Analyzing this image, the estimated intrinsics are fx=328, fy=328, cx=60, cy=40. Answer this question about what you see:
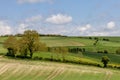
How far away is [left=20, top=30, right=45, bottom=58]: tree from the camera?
136 meters

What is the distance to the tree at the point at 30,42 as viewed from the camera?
447 ft

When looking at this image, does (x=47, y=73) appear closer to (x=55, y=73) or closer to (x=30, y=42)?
(x=55, y=73)

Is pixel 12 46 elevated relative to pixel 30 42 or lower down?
lower down

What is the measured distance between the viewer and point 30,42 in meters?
139

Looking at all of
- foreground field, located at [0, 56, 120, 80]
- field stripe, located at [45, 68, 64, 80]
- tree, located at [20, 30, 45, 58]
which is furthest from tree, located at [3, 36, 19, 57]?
field stripe, located at [45, 68, 64, 80]

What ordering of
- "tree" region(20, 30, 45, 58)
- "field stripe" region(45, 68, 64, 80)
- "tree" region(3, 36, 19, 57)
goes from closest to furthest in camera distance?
"field stripe" region(45, 68, 64, 80) < "tree" region(20, 30, 45, 58) < "tree" region(3, 36, 19, 57)

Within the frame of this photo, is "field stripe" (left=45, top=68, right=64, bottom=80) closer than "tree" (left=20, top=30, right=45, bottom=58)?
Yes

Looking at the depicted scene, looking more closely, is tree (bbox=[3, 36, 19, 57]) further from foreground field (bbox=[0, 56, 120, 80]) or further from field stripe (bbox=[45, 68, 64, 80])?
field stripe (bbox=[45, 68, 64, 80])

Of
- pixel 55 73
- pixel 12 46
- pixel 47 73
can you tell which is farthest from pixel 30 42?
pixel 47 73

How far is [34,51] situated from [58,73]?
52.9 metres

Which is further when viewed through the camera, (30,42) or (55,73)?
(30,42)

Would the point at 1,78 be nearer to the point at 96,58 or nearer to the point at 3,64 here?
the point at 3,64

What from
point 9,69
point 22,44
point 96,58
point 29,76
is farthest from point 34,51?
point 29,76

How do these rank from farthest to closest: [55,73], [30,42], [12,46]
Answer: [12,46]
[30,42]
[55,73]
